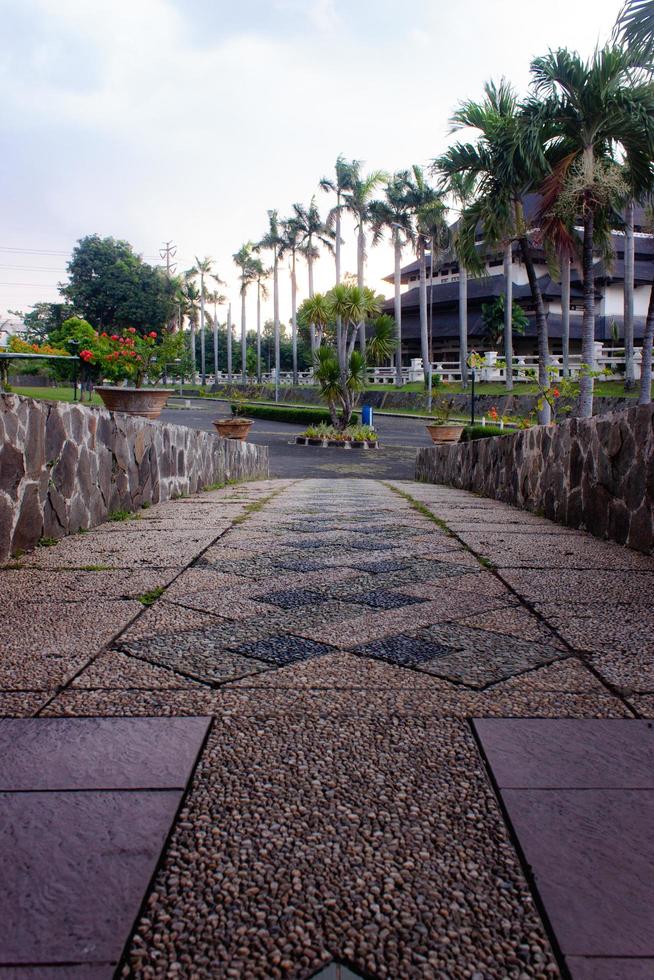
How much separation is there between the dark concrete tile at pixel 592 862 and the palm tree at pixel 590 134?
1377 cm

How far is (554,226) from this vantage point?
1634 centimetres

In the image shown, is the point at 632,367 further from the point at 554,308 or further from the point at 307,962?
the point at 307,962

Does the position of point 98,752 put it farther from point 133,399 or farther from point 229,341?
point 229,341

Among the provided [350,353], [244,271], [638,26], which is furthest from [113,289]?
[638,26]

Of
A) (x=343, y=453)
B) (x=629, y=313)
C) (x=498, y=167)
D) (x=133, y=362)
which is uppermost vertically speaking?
(x=498, y=167)

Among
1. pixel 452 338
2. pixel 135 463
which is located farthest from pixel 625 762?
pixel 452 338

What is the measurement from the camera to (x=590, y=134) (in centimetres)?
1477

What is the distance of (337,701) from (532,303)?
132 feet

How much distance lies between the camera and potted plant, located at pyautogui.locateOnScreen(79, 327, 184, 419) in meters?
7.55

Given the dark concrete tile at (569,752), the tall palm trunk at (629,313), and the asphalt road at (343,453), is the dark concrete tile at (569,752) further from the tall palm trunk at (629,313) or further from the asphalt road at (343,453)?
the tall palm trunk at (629,313)

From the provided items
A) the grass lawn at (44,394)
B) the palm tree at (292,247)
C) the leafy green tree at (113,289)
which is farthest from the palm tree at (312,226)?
the grass lawn at (44,394)

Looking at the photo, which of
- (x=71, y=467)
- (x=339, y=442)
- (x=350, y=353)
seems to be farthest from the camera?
(x=350, y=353)

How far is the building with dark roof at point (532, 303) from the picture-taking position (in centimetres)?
3775

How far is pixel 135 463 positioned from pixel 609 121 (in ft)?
44.5
